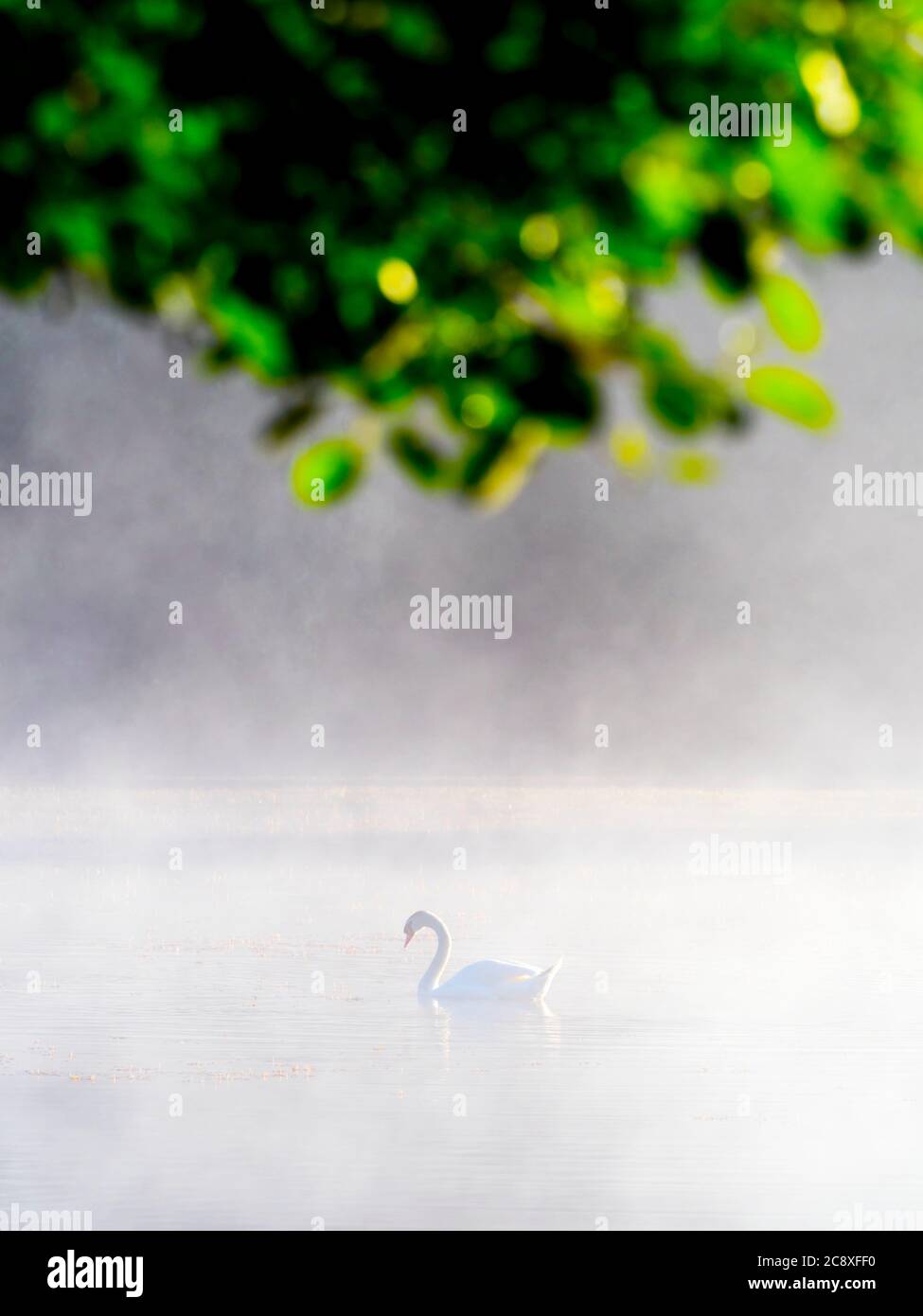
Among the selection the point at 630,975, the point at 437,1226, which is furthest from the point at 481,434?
the point at 630,975

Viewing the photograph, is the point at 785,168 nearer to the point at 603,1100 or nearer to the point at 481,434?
A: the point at 481,434

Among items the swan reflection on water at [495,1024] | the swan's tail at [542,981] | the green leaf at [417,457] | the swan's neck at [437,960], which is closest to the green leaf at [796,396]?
the green leaf at [417,457]

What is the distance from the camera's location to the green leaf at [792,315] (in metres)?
1.56

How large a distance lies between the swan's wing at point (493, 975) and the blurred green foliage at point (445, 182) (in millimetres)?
Result: 11765

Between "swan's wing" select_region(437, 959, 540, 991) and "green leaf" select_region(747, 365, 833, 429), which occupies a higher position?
"green leaf" select_region(747, 365, 833, 429)

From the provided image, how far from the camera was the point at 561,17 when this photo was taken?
5.97 ft

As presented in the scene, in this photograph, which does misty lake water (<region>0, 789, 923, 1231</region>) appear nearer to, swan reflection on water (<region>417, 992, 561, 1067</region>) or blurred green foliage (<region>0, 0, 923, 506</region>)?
swan reflection on water (<region>417, 992, 561, 1067</region>)

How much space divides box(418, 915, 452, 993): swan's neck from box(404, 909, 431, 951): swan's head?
0.45 feet

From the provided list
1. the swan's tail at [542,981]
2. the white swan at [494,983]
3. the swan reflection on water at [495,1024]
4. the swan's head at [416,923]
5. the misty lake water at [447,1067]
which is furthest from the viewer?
the swan's head at [416,923]

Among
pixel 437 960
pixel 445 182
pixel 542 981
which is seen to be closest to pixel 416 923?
pixel 437 960

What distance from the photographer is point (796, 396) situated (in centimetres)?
149

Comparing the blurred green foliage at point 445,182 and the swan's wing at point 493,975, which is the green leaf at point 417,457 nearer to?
the blurred green foliage at point 445,182

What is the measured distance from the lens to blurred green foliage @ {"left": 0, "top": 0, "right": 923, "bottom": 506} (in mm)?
1654

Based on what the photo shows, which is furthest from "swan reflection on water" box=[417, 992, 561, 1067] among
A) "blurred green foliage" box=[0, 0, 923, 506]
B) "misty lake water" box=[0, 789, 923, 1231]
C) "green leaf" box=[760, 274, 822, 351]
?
"green leaf" box=[760, 274, 822, 351]
